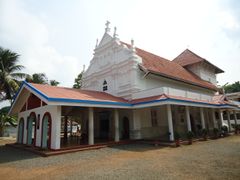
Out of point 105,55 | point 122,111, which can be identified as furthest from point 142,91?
point 105,55

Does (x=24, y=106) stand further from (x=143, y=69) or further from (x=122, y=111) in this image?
(x=143, y=69)

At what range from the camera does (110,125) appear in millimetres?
17734

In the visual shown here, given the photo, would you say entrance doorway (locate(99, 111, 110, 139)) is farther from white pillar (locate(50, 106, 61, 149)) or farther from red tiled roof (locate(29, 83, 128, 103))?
white pillar (locate(50, 106, 61, 149))

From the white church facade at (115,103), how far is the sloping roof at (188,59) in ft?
18.9

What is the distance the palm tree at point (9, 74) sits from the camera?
2414 cm

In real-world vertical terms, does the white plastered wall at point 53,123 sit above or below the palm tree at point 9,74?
below

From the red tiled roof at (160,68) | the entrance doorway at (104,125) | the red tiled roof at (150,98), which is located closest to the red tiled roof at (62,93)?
the red tiled roof at (150,98)

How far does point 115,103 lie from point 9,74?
759 inches

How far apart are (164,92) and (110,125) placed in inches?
266

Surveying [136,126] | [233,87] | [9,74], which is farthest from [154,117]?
[233,87]

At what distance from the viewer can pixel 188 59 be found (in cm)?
2766

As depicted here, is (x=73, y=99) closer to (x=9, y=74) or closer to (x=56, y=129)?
(x=56, y=129)

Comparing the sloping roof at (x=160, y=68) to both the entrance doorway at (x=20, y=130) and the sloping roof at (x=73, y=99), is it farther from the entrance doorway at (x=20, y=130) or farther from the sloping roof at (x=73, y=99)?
the entrance doorway at (x=20, y=130)

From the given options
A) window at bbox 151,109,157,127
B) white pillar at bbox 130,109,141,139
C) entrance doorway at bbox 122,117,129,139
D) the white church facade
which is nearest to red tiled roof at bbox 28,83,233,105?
the white church facade
